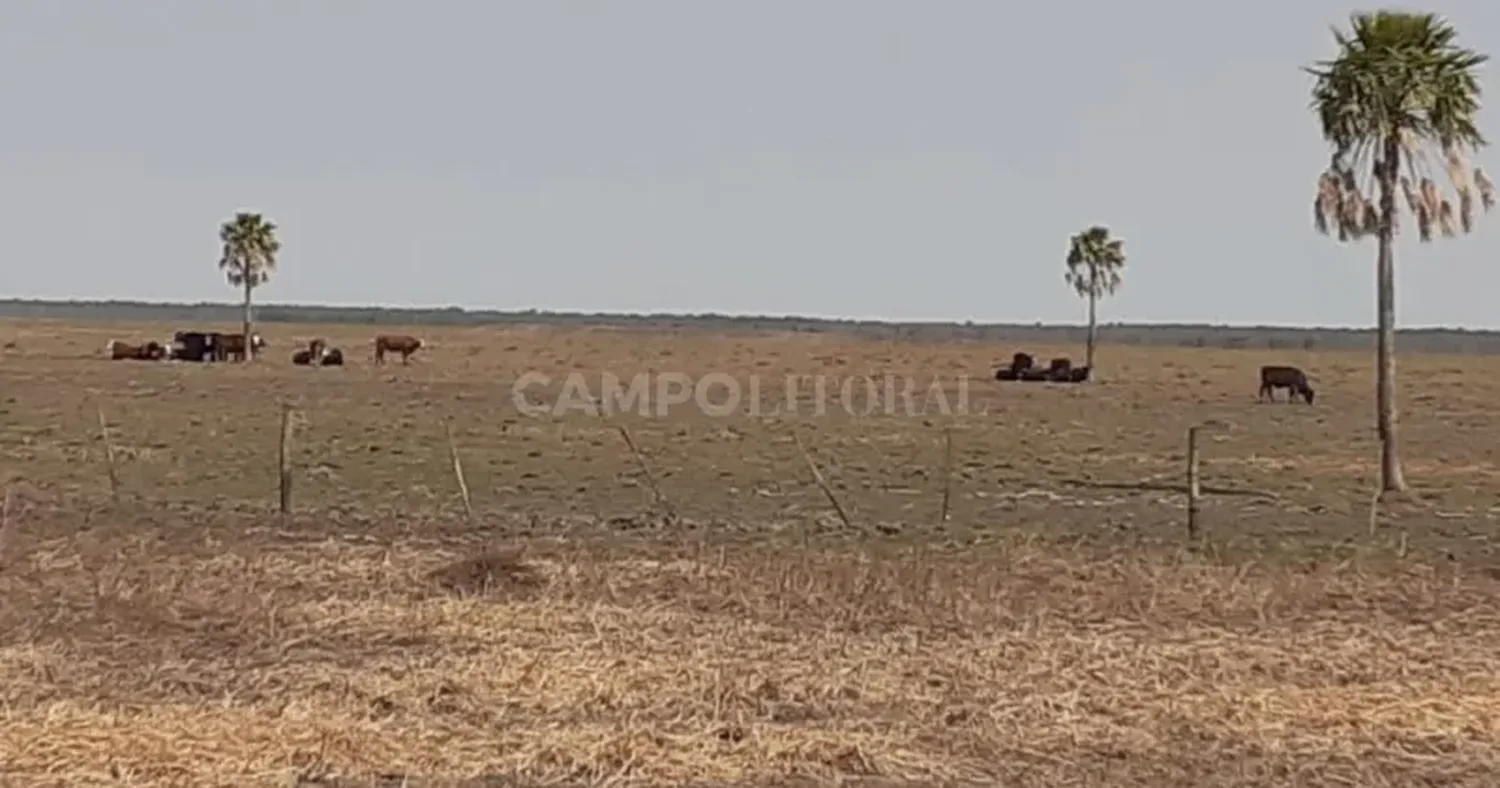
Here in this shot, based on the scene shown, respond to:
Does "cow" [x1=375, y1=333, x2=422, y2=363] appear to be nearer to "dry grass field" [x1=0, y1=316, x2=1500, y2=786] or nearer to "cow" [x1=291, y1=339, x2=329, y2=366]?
"cow" [x1=291, y1=339, x2=329, y2=366]

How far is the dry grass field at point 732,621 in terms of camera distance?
8344 mm

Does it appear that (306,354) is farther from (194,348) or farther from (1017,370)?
(1017,370)

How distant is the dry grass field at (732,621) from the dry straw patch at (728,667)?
35mm

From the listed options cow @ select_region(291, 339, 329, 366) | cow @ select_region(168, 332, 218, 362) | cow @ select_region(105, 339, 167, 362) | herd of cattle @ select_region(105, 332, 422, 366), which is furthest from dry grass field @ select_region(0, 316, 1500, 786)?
cow @ select_region(168, 332, 218, 362)

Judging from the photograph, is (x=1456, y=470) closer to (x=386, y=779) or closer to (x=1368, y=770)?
(x=1368, y=770)

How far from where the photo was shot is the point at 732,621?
39.1 ft

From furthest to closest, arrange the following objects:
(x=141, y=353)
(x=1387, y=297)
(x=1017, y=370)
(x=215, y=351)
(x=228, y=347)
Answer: (x=228, y=347) → (x=215, y=351) → (x=141, y=353) → (x=1017, y=370) → (x=1387, y=297)

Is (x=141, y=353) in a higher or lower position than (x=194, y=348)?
lower

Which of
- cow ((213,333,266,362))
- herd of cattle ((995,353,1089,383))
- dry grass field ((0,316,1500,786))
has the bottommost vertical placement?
dry grass field ((0,316,1500,786))

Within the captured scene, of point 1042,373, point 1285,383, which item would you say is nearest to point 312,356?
point 1042,373

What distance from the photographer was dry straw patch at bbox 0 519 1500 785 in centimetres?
823

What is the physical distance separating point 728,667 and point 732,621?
1626 millimetres

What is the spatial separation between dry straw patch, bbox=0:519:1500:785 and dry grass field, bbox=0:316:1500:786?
35mm

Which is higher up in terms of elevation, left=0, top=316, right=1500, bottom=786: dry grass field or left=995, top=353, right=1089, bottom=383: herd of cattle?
left=995, top=353, right=1089, bottom=383: herd of cattle
